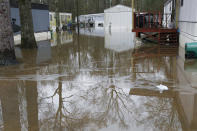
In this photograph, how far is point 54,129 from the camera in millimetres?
3760

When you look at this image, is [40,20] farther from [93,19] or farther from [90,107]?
[93,19]

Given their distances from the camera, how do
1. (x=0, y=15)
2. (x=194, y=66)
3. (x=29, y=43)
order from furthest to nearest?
(x=29, y=43), (x=0, y=15), (x=194, y=66)

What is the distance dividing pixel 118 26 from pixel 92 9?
25.7 metres

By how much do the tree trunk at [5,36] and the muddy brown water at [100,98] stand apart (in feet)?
2.29

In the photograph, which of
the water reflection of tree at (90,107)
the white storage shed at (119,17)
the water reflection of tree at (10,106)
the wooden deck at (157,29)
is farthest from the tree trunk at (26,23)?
the white storage shed at (119,17)

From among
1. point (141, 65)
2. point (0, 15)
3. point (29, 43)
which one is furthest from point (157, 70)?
point (29, 43)

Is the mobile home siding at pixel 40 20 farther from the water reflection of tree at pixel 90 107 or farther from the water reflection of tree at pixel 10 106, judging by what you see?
the water reflection of tree at pixel 90 107

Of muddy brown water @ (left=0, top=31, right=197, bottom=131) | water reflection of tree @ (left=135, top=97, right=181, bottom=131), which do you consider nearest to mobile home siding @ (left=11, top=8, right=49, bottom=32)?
muddy brown water @ (left=0, top=31, right=197, bottom=131)

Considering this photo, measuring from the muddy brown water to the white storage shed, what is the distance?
2626cm

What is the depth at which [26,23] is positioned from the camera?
14.0 m

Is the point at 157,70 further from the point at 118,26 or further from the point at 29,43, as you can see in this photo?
the point at 118,26

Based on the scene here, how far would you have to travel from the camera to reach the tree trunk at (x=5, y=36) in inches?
334

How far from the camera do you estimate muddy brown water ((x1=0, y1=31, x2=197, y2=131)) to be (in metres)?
3.93

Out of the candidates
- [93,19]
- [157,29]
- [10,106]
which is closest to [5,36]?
[10,106]
